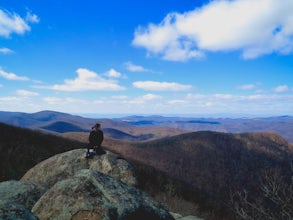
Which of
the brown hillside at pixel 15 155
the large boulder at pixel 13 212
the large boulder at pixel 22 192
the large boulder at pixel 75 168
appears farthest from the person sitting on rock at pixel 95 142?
the large boulder at pixel 13 212

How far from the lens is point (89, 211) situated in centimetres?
682

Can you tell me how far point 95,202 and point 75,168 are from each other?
1012 cm

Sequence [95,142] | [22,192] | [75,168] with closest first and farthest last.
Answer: [22,192] → [75,168] → [95,142]

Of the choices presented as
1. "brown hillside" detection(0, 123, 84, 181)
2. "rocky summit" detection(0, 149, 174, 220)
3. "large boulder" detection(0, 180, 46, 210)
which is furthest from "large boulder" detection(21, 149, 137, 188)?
"rocky summit" detection(0, 149, 174, 220)

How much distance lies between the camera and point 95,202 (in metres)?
7.05

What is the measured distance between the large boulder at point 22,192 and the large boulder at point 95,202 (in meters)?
1.79

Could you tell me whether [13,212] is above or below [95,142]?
below

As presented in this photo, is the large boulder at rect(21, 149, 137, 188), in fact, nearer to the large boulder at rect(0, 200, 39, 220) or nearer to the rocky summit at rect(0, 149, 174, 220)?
the rocky summit at rect(0, 149, 174, 220)

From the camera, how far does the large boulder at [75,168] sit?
16016 mm

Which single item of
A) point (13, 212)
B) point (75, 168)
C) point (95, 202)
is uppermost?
point (13, 212)

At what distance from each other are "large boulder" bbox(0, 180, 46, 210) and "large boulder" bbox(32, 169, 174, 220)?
5.87ft

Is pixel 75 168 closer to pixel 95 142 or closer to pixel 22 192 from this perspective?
pixel 95 142

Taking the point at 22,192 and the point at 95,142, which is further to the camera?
the point at 95,142

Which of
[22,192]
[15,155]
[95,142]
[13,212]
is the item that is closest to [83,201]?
[13,212]
